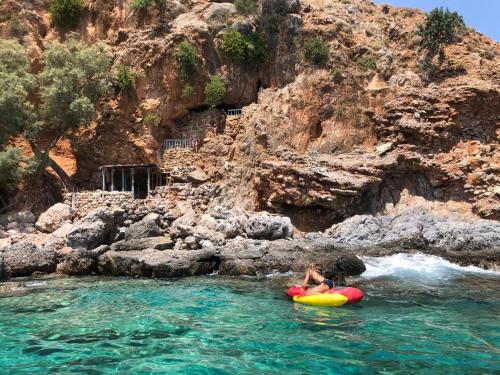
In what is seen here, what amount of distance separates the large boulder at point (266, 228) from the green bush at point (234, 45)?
47.2ft

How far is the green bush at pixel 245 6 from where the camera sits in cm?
3222

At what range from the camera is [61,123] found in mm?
28344

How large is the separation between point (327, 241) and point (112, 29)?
2421 centimetres

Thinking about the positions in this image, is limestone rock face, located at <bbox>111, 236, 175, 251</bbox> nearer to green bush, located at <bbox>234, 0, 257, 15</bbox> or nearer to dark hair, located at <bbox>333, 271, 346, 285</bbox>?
dark hair, located at <bbox>333, 271, 346, 285</bbox>

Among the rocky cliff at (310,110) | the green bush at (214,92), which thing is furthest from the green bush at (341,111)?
the green bush at (214,92)

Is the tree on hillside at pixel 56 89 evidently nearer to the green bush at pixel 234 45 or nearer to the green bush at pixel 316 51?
the green bush at pixel 234 45

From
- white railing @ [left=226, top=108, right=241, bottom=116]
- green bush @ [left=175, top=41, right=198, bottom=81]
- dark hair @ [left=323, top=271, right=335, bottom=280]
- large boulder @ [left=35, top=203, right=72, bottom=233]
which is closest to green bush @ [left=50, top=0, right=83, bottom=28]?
green bush @ [left=175, top=41, right=198, bottom=81]

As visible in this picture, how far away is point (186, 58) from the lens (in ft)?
101

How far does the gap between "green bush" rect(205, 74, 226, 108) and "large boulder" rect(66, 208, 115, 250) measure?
12.6m

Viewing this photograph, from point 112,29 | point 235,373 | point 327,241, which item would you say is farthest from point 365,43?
point 235,373

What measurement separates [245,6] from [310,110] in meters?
9.55

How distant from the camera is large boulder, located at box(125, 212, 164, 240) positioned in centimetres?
2047

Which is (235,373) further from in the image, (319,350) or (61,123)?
(61,123)

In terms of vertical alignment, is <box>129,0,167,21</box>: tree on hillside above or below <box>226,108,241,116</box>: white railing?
above
